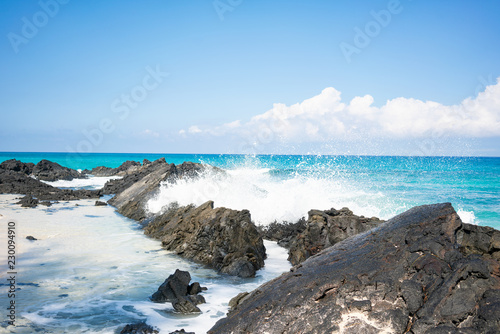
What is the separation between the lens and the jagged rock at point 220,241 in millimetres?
8789

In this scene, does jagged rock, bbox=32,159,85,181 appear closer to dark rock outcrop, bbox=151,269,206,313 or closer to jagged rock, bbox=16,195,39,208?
jagged rock, bbox=16,195,39,208

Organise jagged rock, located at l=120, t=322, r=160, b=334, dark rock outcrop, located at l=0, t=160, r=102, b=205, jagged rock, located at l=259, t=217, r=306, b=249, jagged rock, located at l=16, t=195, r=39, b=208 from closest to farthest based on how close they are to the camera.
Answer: jagged rock, located at l=120, t=322, r=160, b=334 < jagged rock, located at l=259, t=217, r=306, b=249 < jagged rock, located at l=16, t=195, r=39, b=208 < dark rock outcrop, located at l=0, t=160, r=102, b=205

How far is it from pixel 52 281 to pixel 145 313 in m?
2.96

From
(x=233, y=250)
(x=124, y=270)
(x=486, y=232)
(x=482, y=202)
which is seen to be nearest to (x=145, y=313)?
(x=124, y=270)

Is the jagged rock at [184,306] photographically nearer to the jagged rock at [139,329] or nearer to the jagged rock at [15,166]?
the jagged rock at [139,329]

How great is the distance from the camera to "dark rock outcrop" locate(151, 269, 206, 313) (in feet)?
20.4

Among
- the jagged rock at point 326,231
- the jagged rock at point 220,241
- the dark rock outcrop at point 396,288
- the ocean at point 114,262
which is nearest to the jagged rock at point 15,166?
the ocean at point 114,262

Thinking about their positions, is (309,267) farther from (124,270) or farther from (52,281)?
(52,281)

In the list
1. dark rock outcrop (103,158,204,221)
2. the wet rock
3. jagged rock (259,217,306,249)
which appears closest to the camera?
the wet rock

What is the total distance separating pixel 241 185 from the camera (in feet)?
56.4

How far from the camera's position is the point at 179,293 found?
6551 mm

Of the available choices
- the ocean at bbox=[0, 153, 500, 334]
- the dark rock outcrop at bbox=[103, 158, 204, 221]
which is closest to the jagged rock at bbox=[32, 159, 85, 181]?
the ocean at bbox=[0, 153, 500, 334]

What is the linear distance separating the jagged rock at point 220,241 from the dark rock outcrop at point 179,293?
186 centimetres

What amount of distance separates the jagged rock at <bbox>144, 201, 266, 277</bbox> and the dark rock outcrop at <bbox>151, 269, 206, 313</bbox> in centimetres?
186
